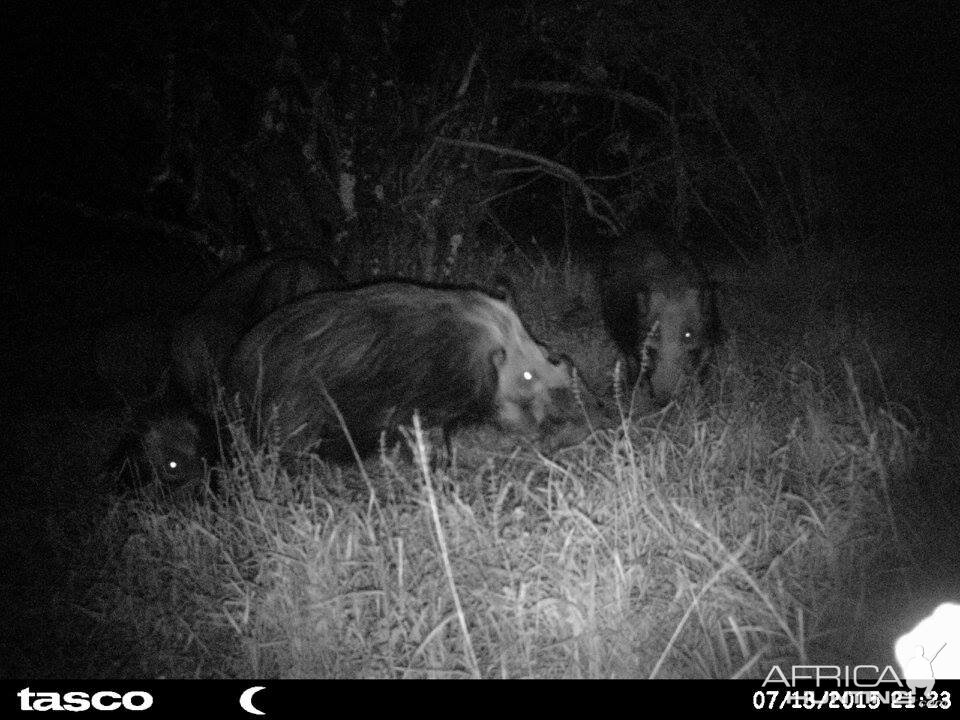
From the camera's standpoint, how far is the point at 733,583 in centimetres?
332

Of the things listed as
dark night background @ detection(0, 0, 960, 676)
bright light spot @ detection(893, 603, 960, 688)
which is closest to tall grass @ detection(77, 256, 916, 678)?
bright light spot @ detection(893, 603, 960, 688)

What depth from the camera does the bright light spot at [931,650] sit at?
2.76 meters

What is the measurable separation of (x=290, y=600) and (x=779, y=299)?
20.6 feet

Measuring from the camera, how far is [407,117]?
6945 mm

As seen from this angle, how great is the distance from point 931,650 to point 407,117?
5.35 m

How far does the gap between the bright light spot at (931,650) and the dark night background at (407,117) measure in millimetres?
2362

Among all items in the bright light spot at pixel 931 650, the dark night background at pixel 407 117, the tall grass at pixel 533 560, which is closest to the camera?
the bright light spot at pixel 931 650

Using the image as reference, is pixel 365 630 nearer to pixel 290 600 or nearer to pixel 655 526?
pixel 290 600

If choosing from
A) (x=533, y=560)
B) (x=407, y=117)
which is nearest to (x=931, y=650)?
(x=533, y=560)

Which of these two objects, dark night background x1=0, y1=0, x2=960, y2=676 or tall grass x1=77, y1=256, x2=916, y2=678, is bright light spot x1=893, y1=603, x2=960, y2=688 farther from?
dark night background x1=0, y1=0, x2=960, y2=676

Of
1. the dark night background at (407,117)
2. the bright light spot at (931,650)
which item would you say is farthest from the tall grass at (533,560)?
the dark night background at (407,117)

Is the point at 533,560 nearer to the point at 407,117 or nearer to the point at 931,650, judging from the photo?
the point at 931,650

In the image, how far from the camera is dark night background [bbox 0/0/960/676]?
6684mm

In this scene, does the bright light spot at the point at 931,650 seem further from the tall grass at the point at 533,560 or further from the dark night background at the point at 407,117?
the dark night background at the point at 407,117
